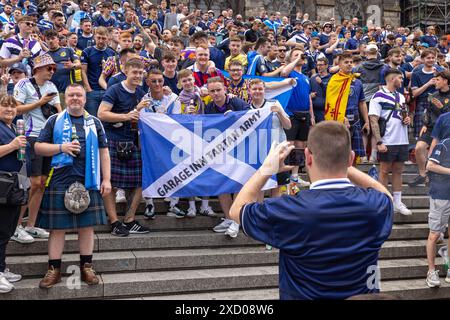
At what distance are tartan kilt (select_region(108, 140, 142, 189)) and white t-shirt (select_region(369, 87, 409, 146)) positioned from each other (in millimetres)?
3905

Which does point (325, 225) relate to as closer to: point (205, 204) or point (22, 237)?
point (22, 237)

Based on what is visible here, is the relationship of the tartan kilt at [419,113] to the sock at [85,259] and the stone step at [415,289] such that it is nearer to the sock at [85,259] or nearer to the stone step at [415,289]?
the stone step at [415,289]

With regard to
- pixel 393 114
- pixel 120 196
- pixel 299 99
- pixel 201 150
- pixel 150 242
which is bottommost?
pixel 150 242

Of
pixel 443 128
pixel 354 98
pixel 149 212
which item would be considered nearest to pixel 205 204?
pixel 149 212

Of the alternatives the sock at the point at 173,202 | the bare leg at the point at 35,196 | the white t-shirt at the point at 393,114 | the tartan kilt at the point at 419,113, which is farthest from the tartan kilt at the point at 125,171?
the tartan kilt at the point at 419,113

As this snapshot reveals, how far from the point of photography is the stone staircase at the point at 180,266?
5.56 m

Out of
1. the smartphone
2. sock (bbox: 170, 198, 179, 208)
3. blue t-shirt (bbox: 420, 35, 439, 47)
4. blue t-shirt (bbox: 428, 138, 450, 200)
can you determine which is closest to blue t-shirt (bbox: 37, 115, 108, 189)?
sock (bbox: 170, 198, 179, 208)

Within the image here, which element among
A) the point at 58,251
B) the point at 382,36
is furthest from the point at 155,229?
the point at 382,36

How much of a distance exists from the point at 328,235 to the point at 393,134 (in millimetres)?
6070

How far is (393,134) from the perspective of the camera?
8086mm

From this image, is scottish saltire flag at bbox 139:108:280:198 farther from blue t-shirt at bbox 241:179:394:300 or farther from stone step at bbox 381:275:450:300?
blue t-shirt at bbox 241:179:394:300

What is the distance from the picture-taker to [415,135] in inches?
432

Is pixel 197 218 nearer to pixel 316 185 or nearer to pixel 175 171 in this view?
pixel 175 171
